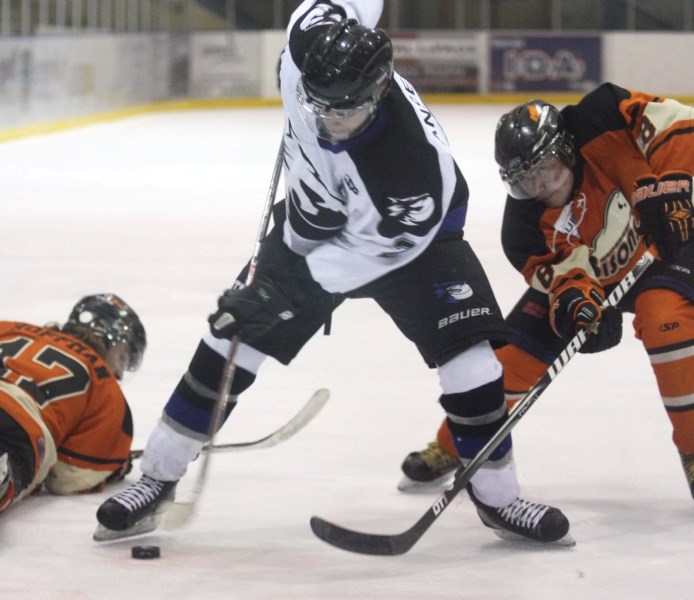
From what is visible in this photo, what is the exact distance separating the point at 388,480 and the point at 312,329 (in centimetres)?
56

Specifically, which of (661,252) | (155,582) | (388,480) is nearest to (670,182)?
(661,252)

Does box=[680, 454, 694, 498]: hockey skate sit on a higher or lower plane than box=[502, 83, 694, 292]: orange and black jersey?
lower

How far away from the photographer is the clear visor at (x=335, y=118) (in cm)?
225

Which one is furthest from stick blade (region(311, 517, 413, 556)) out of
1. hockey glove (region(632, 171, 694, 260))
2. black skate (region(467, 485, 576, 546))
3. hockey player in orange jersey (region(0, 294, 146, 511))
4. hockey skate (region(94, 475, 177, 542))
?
hockey glove (region(632, 171, 694, 260))

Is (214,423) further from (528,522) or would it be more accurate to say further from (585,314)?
(585,314)

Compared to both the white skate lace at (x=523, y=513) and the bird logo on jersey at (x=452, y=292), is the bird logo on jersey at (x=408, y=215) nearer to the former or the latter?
the bird logo on jersey at (x=452, y=292)

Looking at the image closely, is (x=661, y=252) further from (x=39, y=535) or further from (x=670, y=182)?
(x=39, y=535)

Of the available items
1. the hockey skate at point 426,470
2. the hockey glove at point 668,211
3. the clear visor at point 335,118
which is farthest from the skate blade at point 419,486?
the clear visor at point 335,118

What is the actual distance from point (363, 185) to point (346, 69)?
0.21 metres

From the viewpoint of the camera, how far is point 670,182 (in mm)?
2602

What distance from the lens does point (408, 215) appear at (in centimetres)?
230

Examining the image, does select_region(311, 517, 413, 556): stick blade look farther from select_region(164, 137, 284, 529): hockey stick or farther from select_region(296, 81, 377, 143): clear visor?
select_region(296, 81, 377, 143): clear visor

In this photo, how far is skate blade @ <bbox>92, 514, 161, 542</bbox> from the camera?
2.50 meters

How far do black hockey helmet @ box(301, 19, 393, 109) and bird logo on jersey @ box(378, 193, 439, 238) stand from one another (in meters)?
0.18
